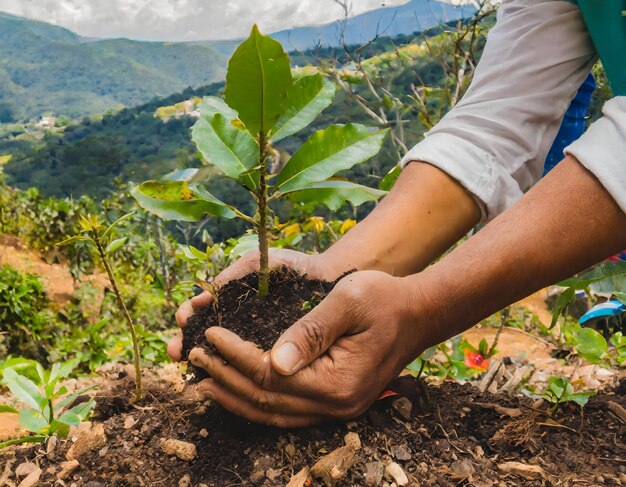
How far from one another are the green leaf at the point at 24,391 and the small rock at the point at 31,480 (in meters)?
0.20

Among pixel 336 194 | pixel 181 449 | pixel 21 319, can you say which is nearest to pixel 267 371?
pixel 181 449

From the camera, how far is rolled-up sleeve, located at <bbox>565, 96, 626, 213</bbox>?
37.7 inches

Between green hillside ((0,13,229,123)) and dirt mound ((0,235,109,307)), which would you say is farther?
green hillside ((0,13,229,123))

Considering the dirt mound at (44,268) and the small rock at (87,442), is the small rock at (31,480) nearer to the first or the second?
the small rock at (87,442)

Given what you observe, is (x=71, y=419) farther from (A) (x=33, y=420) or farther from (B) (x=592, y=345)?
(B) (x=592, y=345)

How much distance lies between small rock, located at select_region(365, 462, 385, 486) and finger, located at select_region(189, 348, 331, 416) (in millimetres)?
131

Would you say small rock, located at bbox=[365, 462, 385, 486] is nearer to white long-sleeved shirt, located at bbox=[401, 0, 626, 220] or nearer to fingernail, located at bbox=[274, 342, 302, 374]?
fingernail, located at bbox=[274, 342, 302, 374]

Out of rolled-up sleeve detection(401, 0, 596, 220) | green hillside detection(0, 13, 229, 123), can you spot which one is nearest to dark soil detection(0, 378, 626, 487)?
rolled-up sleeve detection(401, 0, 596, 220)

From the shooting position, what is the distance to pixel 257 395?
42.1 inches

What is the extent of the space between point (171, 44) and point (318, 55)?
251ft

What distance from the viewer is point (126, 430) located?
1.27 metres

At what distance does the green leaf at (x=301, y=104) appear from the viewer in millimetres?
1117

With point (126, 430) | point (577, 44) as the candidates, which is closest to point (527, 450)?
point (126, 430)

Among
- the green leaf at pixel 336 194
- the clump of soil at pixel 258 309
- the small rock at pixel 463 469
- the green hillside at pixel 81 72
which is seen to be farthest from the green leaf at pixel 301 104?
the green hillside at pixel 81 72
